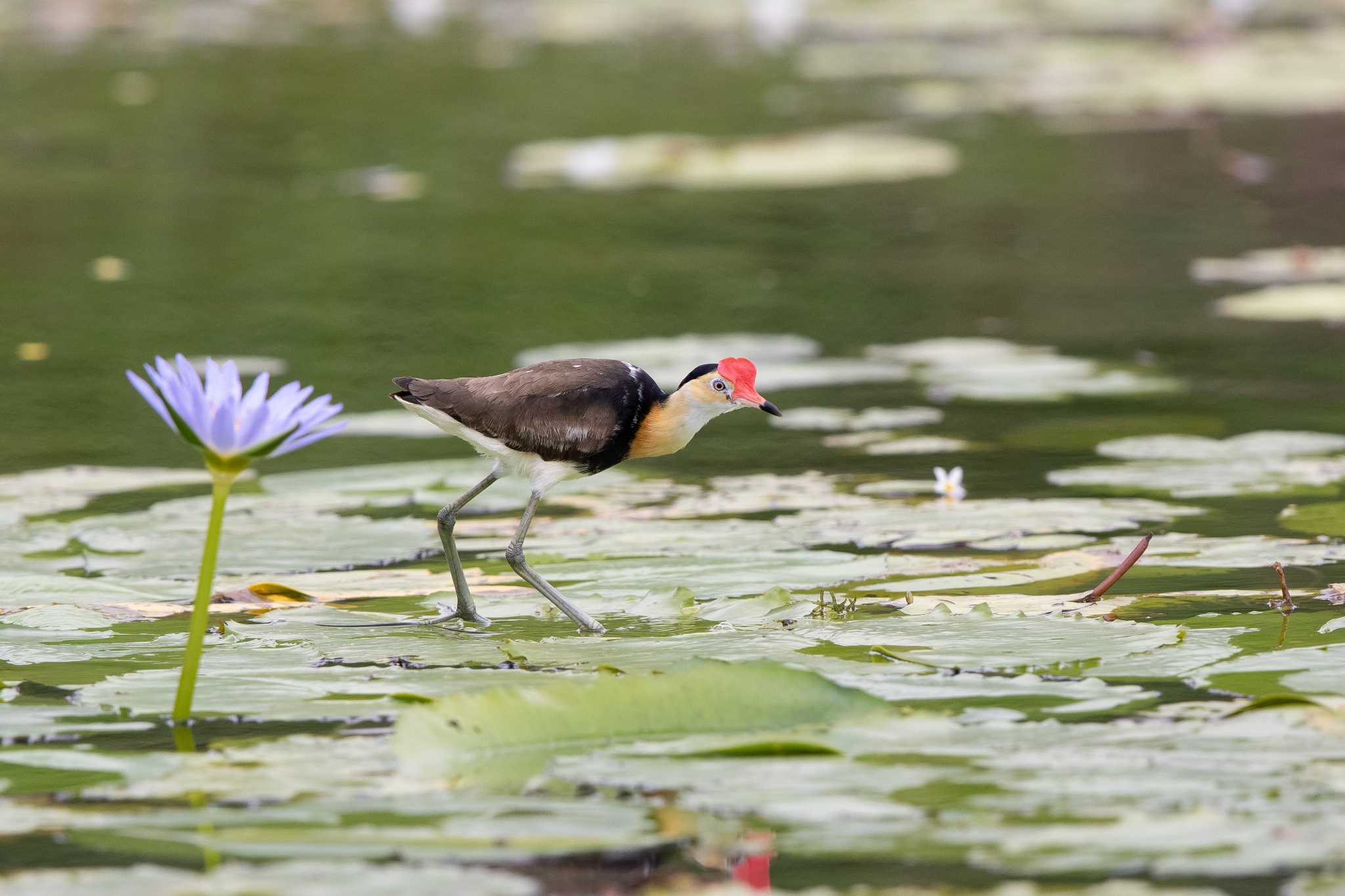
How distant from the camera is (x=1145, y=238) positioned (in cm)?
1016

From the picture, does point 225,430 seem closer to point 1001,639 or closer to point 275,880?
point 275,880

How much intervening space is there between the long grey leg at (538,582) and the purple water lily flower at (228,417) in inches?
36.0

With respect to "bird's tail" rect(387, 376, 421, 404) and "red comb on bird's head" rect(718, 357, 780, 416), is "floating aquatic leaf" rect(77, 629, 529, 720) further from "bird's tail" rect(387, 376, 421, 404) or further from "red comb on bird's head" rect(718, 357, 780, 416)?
"red comb on bird's head" rect(718, 357, 780, 416)

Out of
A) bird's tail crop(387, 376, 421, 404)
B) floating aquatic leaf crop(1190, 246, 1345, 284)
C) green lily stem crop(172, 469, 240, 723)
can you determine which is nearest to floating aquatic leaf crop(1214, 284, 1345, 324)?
floating aquatic leaf crop(1190, 246, 1345, 284)

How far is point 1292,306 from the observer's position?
25.8 feet

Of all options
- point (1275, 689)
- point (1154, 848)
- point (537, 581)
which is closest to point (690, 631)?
point (537, 581)

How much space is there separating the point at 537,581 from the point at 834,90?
1431cm

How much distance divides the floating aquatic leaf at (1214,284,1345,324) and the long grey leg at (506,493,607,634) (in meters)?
4.74

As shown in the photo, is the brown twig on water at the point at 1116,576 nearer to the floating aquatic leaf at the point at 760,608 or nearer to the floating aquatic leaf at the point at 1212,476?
the floating aquatic leaf at the point at 760,608

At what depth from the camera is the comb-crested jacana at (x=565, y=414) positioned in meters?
3.84

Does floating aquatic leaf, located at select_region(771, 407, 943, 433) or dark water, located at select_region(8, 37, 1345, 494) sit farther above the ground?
dark water, located at select_region(8, 37, 1345, 494)

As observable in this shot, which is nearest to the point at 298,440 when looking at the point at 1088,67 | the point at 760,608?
the point at 760,608

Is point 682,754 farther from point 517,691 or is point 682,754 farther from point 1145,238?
point 1145,238

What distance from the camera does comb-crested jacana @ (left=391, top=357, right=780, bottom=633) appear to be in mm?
3836
